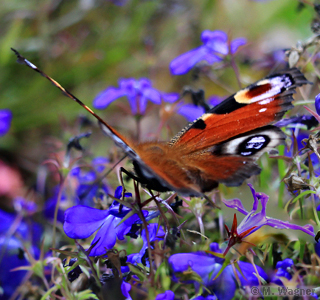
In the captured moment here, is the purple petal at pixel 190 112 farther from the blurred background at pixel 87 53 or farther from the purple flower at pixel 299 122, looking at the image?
the blurred background at pixel 87 53

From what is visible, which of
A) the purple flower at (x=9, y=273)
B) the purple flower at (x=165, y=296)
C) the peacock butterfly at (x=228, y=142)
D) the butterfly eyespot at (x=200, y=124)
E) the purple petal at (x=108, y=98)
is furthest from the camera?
the purple petal at (x=108, y=98)

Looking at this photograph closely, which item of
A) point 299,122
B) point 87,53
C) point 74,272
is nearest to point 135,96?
point 299,122

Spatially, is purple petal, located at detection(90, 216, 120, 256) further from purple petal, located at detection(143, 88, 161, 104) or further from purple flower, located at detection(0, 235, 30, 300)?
purple petal, located at detection(143, 88, 161, 104)

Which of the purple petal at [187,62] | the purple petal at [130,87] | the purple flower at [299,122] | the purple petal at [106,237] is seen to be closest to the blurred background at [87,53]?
the purple petal at [130,87]

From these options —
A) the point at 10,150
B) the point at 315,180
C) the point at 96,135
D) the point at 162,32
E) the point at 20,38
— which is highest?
the point at 162,32

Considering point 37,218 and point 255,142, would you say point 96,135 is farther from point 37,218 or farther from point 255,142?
point 255,142

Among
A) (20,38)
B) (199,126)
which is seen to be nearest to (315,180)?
(199,126)
